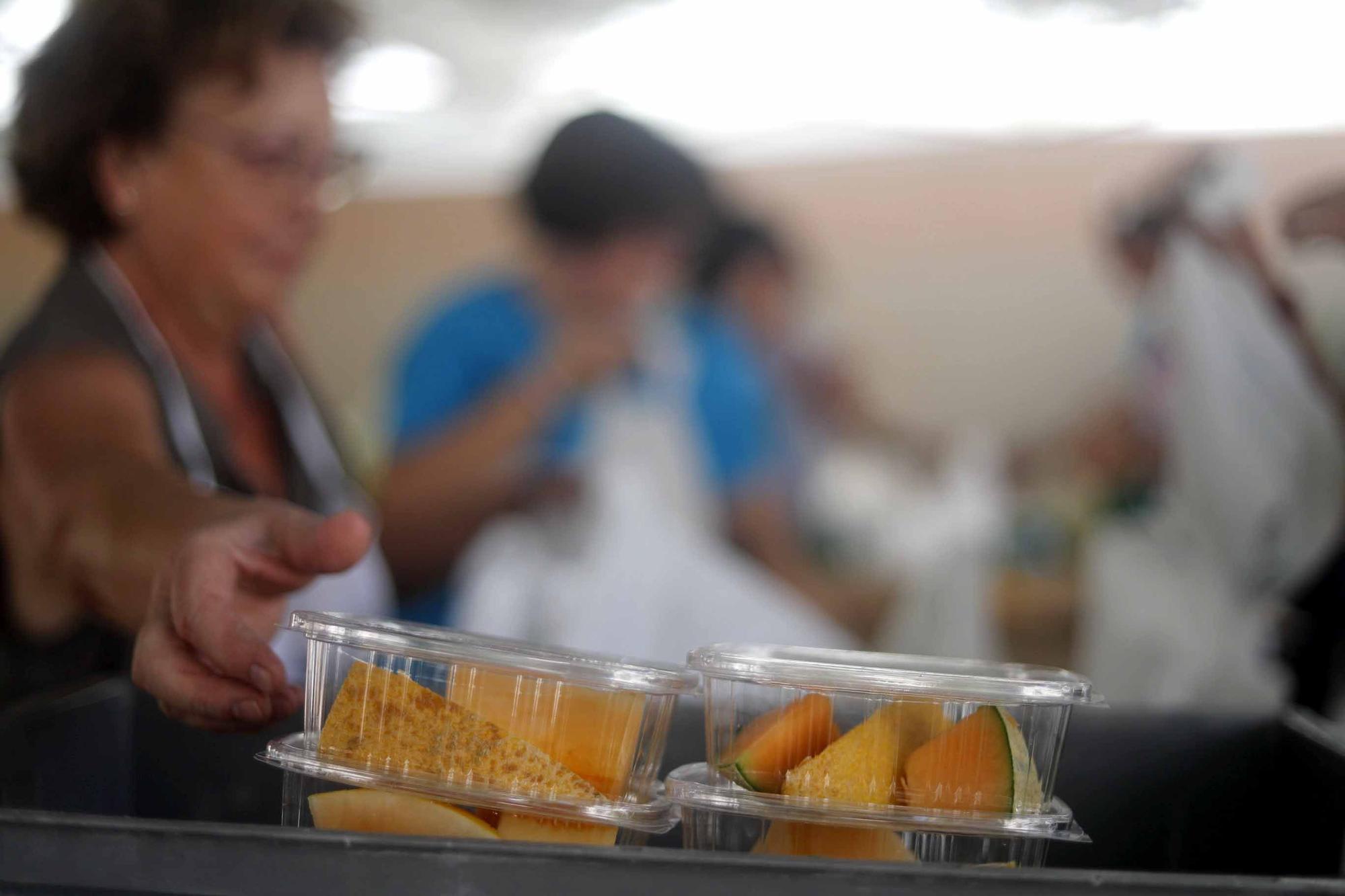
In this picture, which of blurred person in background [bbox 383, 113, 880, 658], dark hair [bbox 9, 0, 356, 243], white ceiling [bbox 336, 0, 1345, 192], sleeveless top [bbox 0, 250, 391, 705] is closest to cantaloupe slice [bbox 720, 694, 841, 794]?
sleeveless top [bbox 0, 250, 391, 705]

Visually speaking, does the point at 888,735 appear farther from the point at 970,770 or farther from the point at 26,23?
the point at 26,23

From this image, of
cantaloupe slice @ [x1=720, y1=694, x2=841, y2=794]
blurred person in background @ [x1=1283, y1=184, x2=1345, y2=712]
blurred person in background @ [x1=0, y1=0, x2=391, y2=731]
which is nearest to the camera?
cantaloupe slice @ [x1=720, y1=694, x2=841, y2=794]

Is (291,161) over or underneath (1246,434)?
over

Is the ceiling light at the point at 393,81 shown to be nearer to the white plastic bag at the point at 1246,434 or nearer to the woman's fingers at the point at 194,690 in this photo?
the white plastic bag at the point at 1246,434

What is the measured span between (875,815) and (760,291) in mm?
1337

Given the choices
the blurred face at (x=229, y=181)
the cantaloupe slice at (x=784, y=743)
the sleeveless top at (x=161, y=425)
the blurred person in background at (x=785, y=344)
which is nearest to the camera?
the cantaloupe slice at (x=784, y=743)

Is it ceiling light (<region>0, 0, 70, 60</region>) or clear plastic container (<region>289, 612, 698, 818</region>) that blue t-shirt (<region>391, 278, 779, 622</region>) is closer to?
ceiling light (<region>0, 0, 70, 60</region>)

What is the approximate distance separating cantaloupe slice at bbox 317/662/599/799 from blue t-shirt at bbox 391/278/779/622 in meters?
1.23

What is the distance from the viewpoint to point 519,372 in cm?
174

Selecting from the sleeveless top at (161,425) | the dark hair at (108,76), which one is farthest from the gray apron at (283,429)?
the dark hair at (108,76)

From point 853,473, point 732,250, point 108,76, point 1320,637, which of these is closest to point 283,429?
point 108,76

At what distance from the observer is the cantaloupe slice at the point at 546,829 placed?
472mm

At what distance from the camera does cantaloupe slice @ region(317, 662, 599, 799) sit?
477 millimetres

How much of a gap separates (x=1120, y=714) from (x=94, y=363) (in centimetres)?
123
